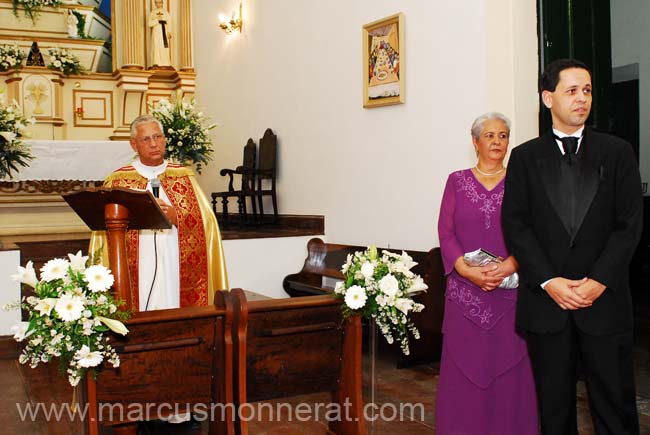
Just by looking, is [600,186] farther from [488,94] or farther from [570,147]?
[488,94]

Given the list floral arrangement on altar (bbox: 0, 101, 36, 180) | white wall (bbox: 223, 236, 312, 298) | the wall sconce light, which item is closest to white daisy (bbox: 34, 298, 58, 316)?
white wall (bbox: 223, 236, 312, 298)

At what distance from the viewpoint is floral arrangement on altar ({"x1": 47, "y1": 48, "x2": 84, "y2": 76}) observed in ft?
29.8

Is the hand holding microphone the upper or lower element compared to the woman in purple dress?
upper

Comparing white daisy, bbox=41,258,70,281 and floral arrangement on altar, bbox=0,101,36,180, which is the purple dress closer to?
white daisy, bbox=41,258,70,281

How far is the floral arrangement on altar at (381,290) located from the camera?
3.16 metres

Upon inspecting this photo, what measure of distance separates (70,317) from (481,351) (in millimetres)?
1795

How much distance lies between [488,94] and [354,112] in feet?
5.53

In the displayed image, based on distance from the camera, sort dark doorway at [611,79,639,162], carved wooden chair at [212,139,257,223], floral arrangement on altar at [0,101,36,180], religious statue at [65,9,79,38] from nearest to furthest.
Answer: floral arrangement on altar at [0,101,36,180], carved wooden chair at [212,139,257,223], dark doorway at [611,79,639,162], religious statue at [65,9,79,38]

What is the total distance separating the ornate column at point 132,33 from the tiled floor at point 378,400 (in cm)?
512

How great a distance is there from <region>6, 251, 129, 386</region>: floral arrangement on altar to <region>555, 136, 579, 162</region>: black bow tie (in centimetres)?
175

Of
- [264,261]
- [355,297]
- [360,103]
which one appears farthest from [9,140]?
[355,297]

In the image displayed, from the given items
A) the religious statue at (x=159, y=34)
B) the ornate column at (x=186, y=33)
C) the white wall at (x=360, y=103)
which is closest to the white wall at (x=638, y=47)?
the white wall at (x=360, y=103)

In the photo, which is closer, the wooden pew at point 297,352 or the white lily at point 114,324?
the white lily at point 114,324

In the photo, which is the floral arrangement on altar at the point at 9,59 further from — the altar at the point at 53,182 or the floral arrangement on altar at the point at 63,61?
the altar at the point at 53,182
